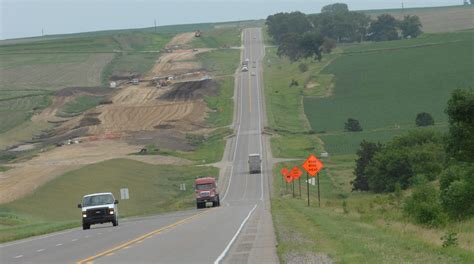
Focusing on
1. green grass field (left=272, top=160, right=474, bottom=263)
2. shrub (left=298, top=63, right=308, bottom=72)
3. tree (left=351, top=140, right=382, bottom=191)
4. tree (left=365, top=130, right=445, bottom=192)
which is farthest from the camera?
shrub (left=298, top=63, right=308, bottom=72)

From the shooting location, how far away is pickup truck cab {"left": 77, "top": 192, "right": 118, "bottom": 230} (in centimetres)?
4464

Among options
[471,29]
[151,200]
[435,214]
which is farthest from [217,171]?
[471,29]

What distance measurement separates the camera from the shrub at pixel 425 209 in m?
34.6

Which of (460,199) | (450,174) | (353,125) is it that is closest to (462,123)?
(450,174)

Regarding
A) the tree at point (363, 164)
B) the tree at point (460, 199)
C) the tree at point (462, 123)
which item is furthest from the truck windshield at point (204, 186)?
the tree at point (460, 199)

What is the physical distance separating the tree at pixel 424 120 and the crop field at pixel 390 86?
94 cm

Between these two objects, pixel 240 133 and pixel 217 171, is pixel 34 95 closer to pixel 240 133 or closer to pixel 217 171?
pixel 240 133

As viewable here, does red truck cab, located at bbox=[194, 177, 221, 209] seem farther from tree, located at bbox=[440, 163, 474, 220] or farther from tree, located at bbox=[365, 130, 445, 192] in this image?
tree, located at bbox=[440, 163, 474, 220]

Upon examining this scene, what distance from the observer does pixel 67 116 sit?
13738 centimetres

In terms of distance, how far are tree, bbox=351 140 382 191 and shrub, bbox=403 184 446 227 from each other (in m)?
41.3

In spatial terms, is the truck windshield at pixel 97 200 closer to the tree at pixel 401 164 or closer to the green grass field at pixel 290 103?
the tree at pixel 401 164

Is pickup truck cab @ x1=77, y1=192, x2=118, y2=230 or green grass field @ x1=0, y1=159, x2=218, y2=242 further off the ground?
pickup truck cab @ x1=77, y1=192, x2=118, y2=230

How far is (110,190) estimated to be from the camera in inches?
3135

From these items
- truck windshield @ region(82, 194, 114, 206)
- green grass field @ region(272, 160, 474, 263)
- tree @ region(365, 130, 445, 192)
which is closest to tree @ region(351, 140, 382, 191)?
tree @ region(365, 130, 445, 192)
